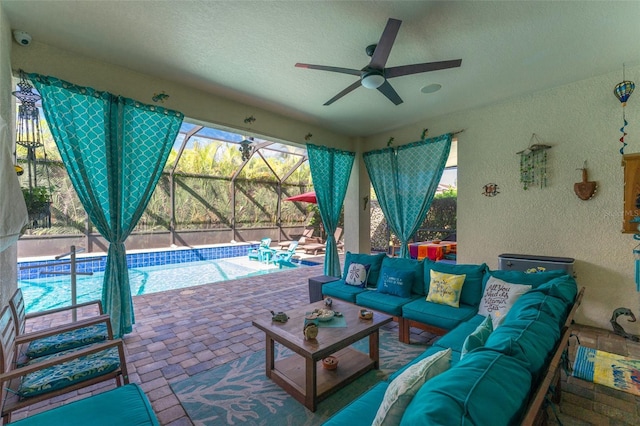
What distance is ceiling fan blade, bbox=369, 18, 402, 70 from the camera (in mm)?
1880

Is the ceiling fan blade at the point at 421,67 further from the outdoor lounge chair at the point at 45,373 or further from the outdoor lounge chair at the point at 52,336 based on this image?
the outdoor lounge chair at the point at 52,336

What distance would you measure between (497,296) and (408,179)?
269 cm

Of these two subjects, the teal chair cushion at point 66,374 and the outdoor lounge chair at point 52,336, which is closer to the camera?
the teal chair cushion at point 66,374

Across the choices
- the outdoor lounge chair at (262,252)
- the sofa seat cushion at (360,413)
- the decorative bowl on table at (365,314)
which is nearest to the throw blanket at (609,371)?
the decorative bowl on table at (365,314)

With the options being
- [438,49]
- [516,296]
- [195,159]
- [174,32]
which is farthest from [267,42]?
[195,159]

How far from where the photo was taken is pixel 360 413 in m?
1.33

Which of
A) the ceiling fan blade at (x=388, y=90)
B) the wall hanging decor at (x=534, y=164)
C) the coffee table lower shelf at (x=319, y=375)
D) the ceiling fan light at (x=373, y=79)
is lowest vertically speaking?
the coffee table lower shelf at (x=319, y=375)

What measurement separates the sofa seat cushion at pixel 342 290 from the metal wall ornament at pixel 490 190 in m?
2.26

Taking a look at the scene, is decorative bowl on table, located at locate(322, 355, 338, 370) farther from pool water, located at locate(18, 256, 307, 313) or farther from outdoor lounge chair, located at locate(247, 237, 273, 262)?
outdoor lounge chair, located at locate(247, 237, 273, 262)

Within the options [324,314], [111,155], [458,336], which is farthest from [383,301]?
[111,155]

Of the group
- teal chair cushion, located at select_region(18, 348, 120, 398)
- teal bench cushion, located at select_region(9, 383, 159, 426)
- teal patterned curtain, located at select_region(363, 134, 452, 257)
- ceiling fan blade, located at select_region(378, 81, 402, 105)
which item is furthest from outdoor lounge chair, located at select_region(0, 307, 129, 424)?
teal patterned curtain, located at select_region(363, 134, 452, 257)

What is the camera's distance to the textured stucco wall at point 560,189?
3146 millimetres

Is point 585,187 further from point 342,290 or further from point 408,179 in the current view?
point 342,290

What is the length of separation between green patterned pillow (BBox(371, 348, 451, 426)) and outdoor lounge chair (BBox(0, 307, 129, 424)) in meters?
1.55
